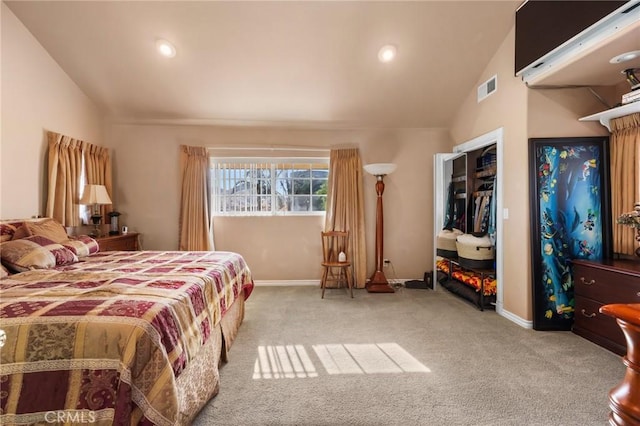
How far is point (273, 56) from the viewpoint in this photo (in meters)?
3.48

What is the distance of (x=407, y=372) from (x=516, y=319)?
1.67m

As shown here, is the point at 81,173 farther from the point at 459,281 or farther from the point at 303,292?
the point at 459,281

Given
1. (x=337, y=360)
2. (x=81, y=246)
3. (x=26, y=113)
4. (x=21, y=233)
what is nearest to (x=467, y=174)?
(x=337, y=360)

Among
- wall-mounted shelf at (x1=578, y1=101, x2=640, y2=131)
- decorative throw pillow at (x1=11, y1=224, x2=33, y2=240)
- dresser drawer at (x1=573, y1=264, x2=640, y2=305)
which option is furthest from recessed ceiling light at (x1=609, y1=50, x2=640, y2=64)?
decorative throw pillow at (x1=11, y1=224, x2=33, y2=240)

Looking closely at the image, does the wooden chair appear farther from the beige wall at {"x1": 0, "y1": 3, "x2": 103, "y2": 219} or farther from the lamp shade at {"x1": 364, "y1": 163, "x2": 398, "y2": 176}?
the beige wall at {"x1": 0, "y1": 3, "x2": 103, "y2": 219}

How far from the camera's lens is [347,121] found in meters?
4.48

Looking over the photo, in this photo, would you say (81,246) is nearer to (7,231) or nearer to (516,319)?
(7,231)

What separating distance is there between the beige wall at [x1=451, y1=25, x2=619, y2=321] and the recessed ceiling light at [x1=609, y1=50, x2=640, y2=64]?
1.81 feet

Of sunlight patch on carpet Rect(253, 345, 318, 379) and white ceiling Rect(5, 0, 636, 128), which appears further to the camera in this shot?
white ceiling Rect(5, 0, 636, 128)

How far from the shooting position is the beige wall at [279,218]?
14.8ft

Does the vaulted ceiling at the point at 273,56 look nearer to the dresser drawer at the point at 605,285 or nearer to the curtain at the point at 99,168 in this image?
the curtain at the point at 99,168

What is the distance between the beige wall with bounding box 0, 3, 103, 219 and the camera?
9.41 ft

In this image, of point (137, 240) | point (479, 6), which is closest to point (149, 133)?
point (137, 240)

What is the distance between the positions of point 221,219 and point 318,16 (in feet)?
9.60
